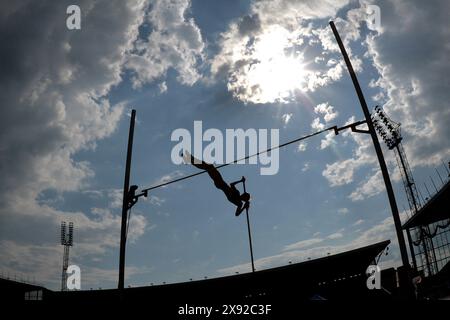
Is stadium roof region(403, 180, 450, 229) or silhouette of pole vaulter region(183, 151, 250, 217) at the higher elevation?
stadium roof region(403, 180, 450, 229)

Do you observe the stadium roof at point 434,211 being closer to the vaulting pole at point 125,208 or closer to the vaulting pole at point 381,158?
the vaulting pole at point 381,158

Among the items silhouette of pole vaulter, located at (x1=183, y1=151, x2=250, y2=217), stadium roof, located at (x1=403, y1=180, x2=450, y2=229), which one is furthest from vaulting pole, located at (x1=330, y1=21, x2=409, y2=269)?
stadium roof, located at (x1=403, y1=180, x2=450, y2=229)

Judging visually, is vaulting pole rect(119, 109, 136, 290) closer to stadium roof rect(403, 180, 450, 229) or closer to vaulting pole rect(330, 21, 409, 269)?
vaulting pole rect(330, 21, 409, 269)

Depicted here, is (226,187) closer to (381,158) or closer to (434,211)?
(381,158)

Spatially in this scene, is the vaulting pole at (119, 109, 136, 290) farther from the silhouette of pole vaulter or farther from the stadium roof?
the stadium roof

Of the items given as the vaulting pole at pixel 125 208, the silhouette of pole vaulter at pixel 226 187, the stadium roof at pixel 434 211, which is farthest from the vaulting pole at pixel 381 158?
the stadium roof at pixel 434 211

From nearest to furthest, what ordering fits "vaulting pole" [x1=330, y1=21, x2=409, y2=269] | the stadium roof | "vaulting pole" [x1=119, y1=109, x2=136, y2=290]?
"vaulting pole" [x1=330, y1=21, x2=409, y2=269] → "vaulting pole" [x1=119, y1=109, x2=136, y2=290] → the stadium roof

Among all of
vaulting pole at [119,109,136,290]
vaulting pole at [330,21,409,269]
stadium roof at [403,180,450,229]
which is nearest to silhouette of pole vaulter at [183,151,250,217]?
vaulting pole at [119,109,136,290]

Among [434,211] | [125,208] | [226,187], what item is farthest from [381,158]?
[434,211]

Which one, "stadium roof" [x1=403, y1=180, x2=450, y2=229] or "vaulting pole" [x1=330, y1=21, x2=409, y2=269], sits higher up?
"stadium roof" [x1=403, y1=180, x2=450, y2=229]

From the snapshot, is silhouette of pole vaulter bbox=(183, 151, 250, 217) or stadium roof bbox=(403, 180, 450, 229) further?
stadium roof bbox=(403, 180, 450, 229)

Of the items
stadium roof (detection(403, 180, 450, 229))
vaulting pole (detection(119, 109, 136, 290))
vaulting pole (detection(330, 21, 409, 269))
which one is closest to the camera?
vaulting pole (detection(330, 21, 409, 269))

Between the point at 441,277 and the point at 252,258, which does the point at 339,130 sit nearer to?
the point at 252,258
